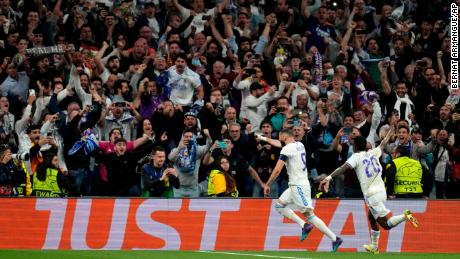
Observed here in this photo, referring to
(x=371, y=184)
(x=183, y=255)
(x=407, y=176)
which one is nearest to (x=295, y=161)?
(x=371, y=184)

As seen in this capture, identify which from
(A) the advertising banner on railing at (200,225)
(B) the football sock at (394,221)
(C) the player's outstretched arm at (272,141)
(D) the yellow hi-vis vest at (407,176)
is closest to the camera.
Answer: (B) the football sock at (394,221)

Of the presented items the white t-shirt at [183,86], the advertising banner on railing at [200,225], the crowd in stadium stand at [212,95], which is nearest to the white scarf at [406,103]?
the crowd in stadium stand at [212,95]

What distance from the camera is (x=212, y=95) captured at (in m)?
23.2

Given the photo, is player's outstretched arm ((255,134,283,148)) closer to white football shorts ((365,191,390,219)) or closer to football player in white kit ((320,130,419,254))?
football player in white kit ((320,130,419,254))

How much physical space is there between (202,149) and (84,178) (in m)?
2.36

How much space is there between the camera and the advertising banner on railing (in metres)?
20.8

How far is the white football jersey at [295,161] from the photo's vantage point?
19750 mm

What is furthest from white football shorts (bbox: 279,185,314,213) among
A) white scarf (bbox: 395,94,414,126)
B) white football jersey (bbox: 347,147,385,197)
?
white scarf (bbox: 395,94,414,126)

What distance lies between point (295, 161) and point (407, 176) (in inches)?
104

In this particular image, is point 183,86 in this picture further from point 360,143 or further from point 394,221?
point 394,221

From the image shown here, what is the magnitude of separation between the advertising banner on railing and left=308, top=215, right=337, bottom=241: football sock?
1508 millimetres

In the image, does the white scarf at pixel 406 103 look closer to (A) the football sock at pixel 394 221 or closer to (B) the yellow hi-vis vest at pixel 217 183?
(B) the yellow hi-vis vest at pixel 217 183

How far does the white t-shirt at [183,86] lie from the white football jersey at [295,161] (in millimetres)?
4344

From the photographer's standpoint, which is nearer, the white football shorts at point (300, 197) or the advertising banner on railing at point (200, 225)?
the white football shorts at point (300, 197)
